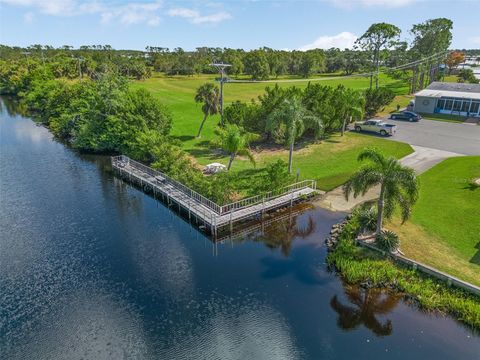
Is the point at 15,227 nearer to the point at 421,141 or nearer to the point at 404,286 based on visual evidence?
the point at 404,286

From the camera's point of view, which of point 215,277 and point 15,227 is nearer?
point 215,277

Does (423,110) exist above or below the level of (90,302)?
above

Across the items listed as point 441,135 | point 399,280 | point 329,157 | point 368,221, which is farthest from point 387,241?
point 441,135

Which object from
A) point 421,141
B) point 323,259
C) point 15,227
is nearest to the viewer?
point 323,259

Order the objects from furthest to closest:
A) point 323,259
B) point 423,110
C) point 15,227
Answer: point 423,110 → point 15,227 → point 323,259

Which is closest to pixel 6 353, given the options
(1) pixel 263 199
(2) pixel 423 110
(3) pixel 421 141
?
(1) pixel 263 199

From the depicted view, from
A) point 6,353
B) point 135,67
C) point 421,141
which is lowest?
point 6,353
